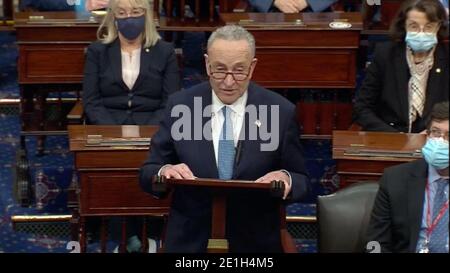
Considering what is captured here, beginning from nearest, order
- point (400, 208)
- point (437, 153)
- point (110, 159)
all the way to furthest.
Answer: point (437, 153)
point (400, 208)
point (110, 159)

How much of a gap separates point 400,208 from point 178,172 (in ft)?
1.44

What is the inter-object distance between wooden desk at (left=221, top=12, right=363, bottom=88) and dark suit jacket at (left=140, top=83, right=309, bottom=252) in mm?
1197

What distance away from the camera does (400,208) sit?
1.84 m

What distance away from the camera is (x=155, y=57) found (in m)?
3.11

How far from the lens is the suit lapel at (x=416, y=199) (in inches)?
67.9

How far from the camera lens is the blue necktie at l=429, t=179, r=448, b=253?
1.51 meters

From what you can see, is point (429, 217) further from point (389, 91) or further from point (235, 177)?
point (389, 91)

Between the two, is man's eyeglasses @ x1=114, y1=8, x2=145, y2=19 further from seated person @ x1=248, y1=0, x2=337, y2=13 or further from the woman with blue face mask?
seated person @ x1=248, y1=0, x2=337, y2=13

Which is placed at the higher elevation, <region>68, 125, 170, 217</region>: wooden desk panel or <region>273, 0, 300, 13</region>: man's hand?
<region>273, 0, 300, 13</region>: man's hand
